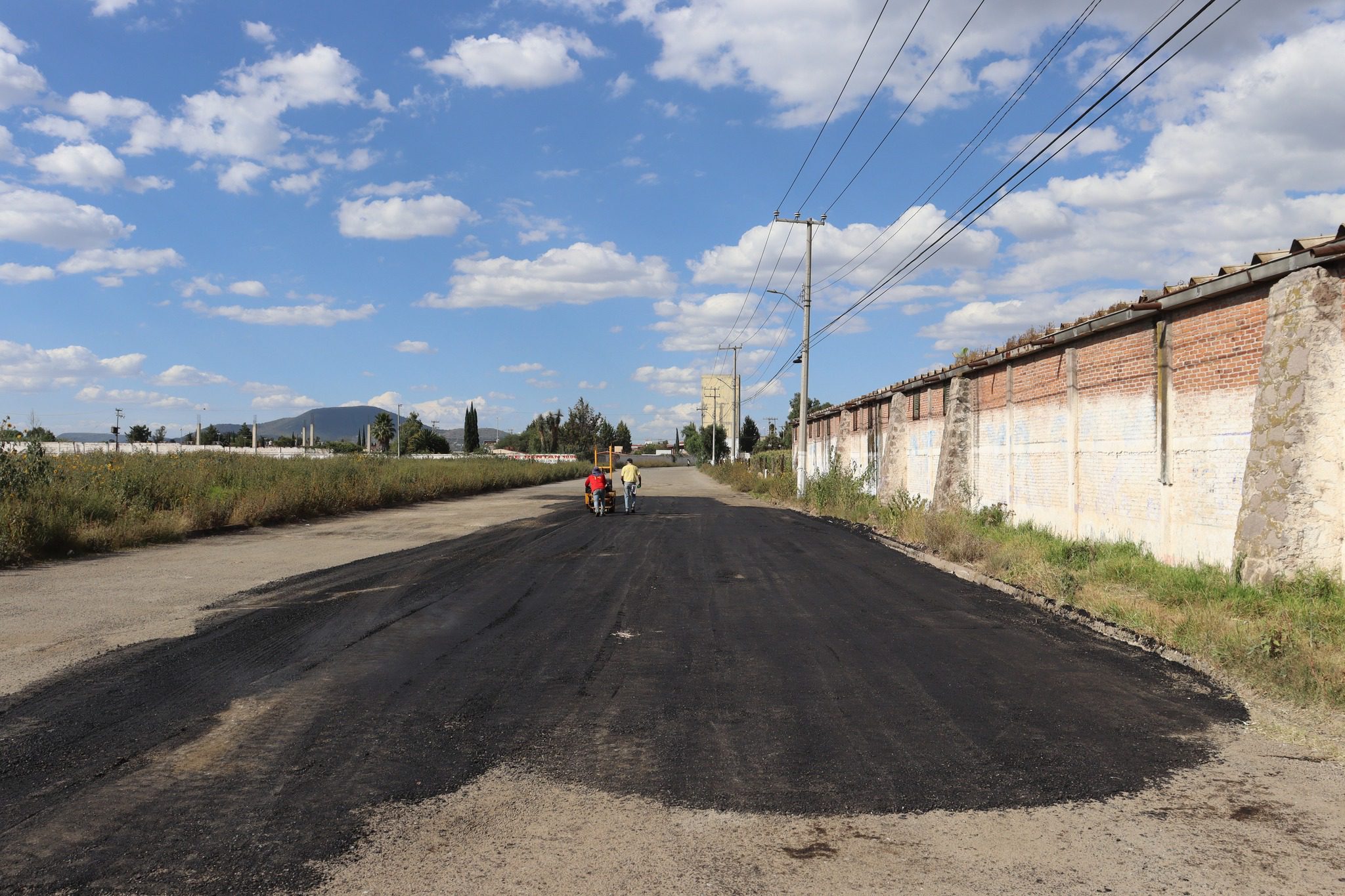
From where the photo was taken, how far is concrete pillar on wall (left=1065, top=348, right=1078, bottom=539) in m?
14.6

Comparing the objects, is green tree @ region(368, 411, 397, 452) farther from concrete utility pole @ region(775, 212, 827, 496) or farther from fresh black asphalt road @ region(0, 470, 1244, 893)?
fresh black asphalt road @ region(0, 470, 1244, 893)

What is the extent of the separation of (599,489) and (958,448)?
10679 millimetres

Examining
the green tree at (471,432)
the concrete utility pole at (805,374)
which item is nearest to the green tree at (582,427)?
the green tree at (471,432)

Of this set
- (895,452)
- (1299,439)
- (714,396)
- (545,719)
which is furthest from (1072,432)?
(714,396)

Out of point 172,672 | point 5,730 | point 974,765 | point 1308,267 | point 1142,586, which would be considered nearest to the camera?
point 974,765

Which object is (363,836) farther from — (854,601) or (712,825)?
(854,601)

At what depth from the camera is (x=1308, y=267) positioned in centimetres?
895

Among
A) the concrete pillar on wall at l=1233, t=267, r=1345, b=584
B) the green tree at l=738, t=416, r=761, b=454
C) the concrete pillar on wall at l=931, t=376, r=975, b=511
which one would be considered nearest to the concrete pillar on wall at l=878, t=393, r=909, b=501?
the concrete pillar on wall at l=931, t=376, r=975, b=511

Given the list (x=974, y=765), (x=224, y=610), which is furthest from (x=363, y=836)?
(x=224, y=610)

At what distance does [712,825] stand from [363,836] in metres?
1.65

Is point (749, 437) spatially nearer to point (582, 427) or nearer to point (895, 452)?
point (582, 427)

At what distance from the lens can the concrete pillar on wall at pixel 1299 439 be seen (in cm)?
859

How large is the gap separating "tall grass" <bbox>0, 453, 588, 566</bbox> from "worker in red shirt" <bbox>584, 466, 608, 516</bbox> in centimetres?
770

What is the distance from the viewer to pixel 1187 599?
901 cm
